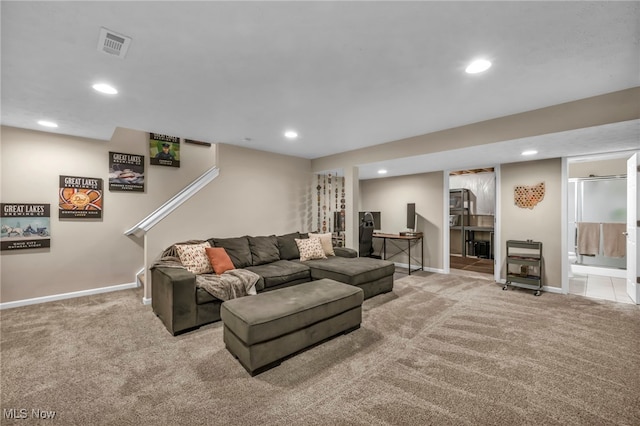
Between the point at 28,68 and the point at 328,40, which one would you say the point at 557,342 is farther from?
the point at 28,68

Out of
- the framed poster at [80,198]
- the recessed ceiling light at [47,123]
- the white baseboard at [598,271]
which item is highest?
the recessed ceiling light at [47,123]

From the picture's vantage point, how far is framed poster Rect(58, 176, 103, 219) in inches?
155

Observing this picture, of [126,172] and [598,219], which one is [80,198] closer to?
[126,172]

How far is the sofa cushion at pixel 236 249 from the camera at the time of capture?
396cm

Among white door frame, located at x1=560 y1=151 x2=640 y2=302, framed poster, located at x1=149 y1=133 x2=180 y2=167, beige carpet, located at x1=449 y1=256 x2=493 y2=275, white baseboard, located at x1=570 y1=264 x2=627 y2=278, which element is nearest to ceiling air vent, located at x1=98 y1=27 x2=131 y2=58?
framed poster, located at x1=149 y1=133 x2=180 y2=167

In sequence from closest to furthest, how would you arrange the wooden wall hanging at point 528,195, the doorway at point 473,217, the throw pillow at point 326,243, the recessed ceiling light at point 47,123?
the recessed ceiling light at point 47,123 < the wooden wall hanging at point 528,195 < the throw pillow at point 326,243 < the doorway at point 473,217

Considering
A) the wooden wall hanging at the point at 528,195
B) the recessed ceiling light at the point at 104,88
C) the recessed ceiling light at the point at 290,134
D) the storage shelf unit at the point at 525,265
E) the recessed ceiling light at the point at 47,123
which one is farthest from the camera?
the wooden wall hanging at the point at 528,195

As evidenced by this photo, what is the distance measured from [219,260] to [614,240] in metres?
7.55

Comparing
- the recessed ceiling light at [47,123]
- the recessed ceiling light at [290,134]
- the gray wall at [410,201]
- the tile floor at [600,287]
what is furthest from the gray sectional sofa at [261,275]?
the tile floor at [600,287]

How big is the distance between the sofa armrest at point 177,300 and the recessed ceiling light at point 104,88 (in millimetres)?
1895

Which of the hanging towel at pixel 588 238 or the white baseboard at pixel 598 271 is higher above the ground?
the hanging towel at pixel 588 238

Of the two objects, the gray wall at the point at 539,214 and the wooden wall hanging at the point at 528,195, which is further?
the wooden wall hanging at the point at 528,195

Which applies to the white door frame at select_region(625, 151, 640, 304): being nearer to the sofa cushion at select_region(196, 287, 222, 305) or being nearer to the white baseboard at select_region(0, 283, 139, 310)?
the sofa cushion at select_region(196, 287, 222, 305)

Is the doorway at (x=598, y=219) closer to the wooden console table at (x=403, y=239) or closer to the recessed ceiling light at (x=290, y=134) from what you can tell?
the wooden console table at (x=403, y=239)
